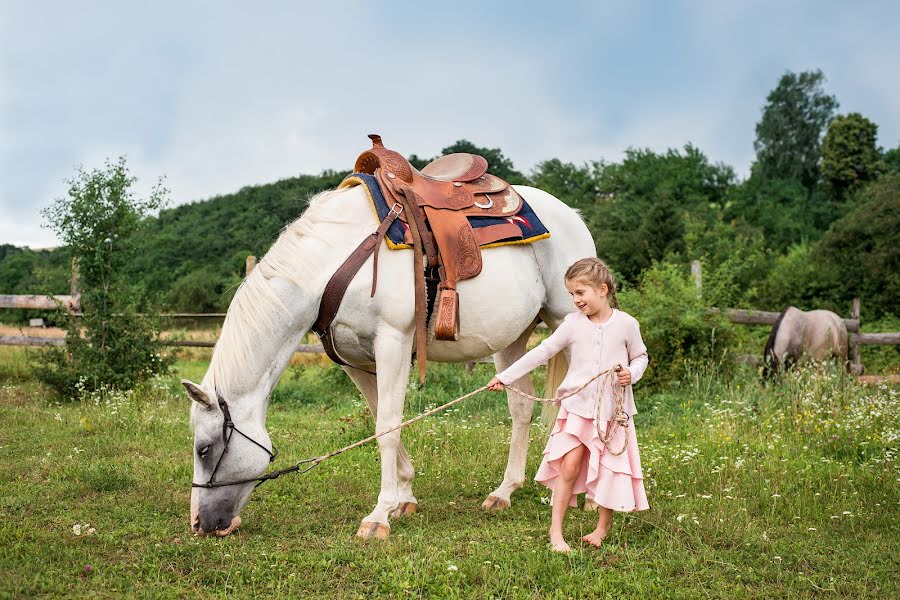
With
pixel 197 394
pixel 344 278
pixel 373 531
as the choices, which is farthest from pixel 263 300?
pixel 373 531

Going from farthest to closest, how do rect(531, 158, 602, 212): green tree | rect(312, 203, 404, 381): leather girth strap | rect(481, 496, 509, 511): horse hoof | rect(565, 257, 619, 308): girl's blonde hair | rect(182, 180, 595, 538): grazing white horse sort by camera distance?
rect(531, 158, 602, 212): green tree
rect(481, 496, 509, 511): horse hoof
rect(312, 203, 404, 381): leather girth strap
rect(182, 180, 595, 538): grazing white horse
rect(565, 257, 619, 308): girl's blonde hair

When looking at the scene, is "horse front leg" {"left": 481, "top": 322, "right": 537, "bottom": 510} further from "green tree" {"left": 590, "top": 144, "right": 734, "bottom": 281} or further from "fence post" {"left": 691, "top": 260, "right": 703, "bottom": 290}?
"green tree" {"left": 590, "top": 144, "right": 734, "bottom": 281}

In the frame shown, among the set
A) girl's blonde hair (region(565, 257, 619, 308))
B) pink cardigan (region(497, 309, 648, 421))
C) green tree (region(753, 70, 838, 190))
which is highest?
green tree (region(753, 70, 838, 190))

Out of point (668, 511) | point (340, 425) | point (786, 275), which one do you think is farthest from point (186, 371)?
point (786, 275)

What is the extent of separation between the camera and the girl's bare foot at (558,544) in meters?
3.35

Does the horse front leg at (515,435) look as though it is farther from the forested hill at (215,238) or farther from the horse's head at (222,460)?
the forested hill at (215,238)

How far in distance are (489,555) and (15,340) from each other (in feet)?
35.3

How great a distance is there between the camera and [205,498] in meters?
3.59

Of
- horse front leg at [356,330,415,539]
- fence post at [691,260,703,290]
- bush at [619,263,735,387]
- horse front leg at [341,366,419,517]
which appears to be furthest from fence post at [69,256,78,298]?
fence post at [691,260,703,290]

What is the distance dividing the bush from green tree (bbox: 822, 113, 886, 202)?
1097 inches

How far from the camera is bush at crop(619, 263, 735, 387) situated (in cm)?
864

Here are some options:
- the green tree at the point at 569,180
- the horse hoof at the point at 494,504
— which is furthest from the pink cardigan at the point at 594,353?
the green tree at the point at 569,180

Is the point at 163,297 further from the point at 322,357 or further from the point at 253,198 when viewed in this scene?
the point at 253,198

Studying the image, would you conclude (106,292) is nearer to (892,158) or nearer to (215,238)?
(215,238)
